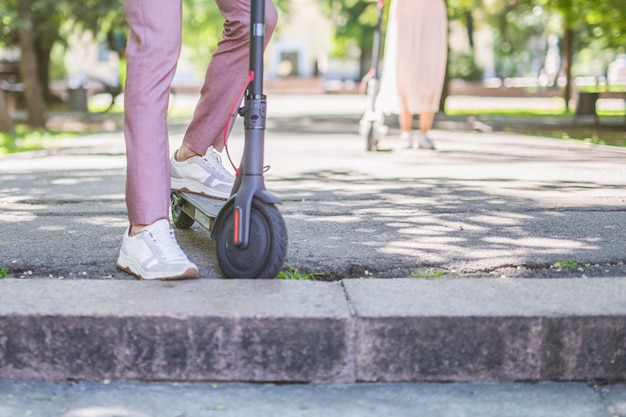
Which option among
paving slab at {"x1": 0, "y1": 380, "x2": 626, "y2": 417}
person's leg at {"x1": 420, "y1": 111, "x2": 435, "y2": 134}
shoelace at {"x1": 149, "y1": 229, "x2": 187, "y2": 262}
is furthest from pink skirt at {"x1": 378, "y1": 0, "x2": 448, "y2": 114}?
paving slab at {"x1": 0, "y1": 380, "x2": 626, "y2": 417}

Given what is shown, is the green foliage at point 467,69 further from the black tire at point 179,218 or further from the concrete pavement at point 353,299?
the black tire at point 179,218

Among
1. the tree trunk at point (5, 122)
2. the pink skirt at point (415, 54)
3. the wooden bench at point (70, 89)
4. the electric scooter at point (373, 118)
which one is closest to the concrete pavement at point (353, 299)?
the pink skirt at point (415, 54)

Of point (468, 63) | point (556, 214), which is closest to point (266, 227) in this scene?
point (556, 214)

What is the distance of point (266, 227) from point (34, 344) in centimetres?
81

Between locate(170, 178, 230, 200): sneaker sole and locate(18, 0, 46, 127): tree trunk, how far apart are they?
12948 millimetres

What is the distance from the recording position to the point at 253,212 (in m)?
3.07

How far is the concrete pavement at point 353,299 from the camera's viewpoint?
2.61 m

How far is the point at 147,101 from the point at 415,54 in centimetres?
666

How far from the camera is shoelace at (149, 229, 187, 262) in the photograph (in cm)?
312

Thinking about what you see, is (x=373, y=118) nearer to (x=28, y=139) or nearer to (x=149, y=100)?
(x=28, y=139)

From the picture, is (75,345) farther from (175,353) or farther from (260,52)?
(260,52)

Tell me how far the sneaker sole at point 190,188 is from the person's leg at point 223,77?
0.37 feet

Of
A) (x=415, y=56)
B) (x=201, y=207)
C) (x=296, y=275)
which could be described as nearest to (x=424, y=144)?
(x=415, y=56)

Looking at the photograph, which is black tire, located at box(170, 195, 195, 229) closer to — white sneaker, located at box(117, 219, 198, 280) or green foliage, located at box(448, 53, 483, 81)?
white sneaker, located at box(117, 219, 198, 280)
